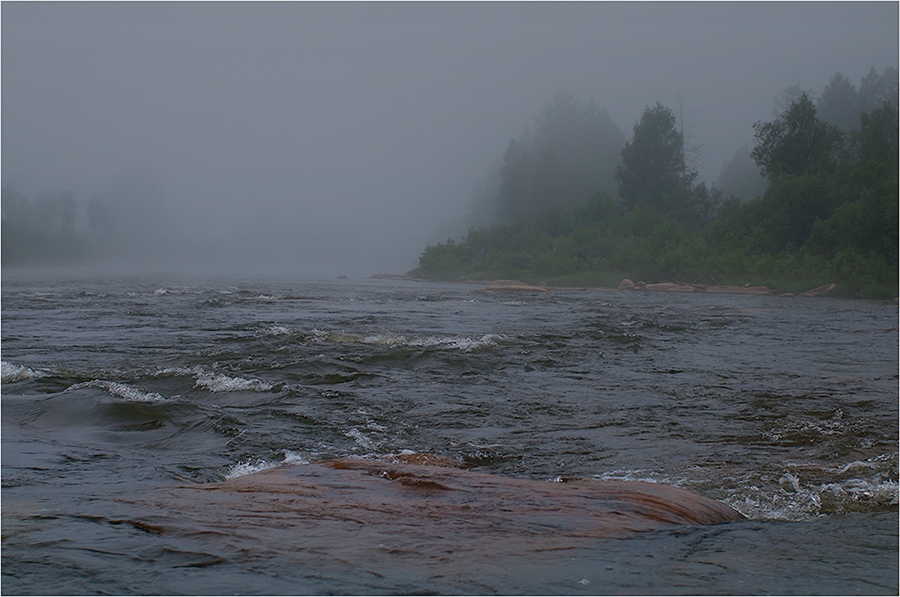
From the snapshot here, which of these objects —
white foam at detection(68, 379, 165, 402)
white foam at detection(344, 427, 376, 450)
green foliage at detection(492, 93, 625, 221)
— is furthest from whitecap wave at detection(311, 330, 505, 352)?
green foliage at detection(492, 93, 625, 221)

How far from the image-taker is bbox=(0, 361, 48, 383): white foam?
8.03 m

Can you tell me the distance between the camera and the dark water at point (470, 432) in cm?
275

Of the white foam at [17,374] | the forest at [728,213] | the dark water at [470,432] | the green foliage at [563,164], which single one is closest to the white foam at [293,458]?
the dark water at [470,432]

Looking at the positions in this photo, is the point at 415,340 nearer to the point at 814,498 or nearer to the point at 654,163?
the point at 814,498

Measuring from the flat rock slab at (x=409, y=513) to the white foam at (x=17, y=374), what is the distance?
5202mm

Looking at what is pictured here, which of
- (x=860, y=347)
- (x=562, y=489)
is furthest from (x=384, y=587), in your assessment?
(x=860, y=347)

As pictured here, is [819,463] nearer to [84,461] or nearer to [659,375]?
[659,375]

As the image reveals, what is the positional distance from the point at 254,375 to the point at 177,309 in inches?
434

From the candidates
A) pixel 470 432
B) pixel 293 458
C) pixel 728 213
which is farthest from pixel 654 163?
pixel 293 458

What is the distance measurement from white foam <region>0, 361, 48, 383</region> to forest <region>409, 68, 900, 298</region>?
29.0 meters

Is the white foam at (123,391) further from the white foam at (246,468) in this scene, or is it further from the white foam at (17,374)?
the white foam at (246,468)

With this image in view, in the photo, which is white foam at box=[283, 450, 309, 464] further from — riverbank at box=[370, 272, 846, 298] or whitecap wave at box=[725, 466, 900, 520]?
riverbank at box=[370, 272, 846, 298]

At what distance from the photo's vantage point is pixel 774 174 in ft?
152

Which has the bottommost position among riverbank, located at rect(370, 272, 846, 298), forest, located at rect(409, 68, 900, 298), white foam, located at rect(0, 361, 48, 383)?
white foam, located at rect(0, 361, 48, 383)
